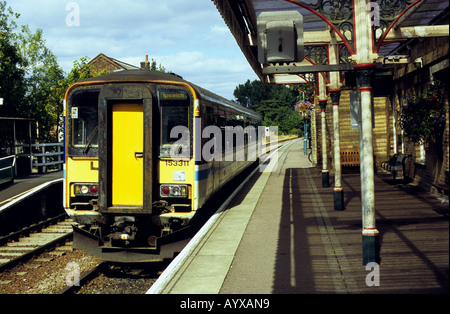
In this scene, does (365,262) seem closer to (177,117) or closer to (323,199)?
(177,117)

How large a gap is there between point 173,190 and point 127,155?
1013 millimetres

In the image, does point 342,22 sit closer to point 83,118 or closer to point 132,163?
point 132,163

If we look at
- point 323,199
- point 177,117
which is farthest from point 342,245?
point 323,199

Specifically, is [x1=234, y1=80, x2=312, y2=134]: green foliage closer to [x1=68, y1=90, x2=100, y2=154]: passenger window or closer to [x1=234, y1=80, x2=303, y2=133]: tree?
[x1=234, y1=80, x2=303, y2=133]: tree

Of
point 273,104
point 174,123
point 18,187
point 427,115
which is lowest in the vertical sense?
point 18,187

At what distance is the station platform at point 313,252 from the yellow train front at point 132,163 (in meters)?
0.91

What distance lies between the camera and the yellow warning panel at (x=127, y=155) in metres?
8.09

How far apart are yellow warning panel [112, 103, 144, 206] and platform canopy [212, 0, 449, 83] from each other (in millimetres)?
2432

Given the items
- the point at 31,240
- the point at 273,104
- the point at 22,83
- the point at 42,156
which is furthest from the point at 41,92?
the point at 273,104

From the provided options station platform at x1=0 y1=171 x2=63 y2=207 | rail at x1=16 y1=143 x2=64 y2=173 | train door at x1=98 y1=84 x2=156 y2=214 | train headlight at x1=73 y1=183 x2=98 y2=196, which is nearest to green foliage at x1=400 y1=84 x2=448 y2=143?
train door at x1=98 y1=84 x2=156 y2=214

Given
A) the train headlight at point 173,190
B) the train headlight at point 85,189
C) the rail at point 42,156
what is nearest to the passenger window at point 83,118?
the train headlight at point 85,189

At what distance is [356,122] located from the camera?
6980 millimetres

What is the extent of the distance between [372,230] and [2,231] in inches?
370

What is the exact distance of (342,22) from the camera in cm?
719
